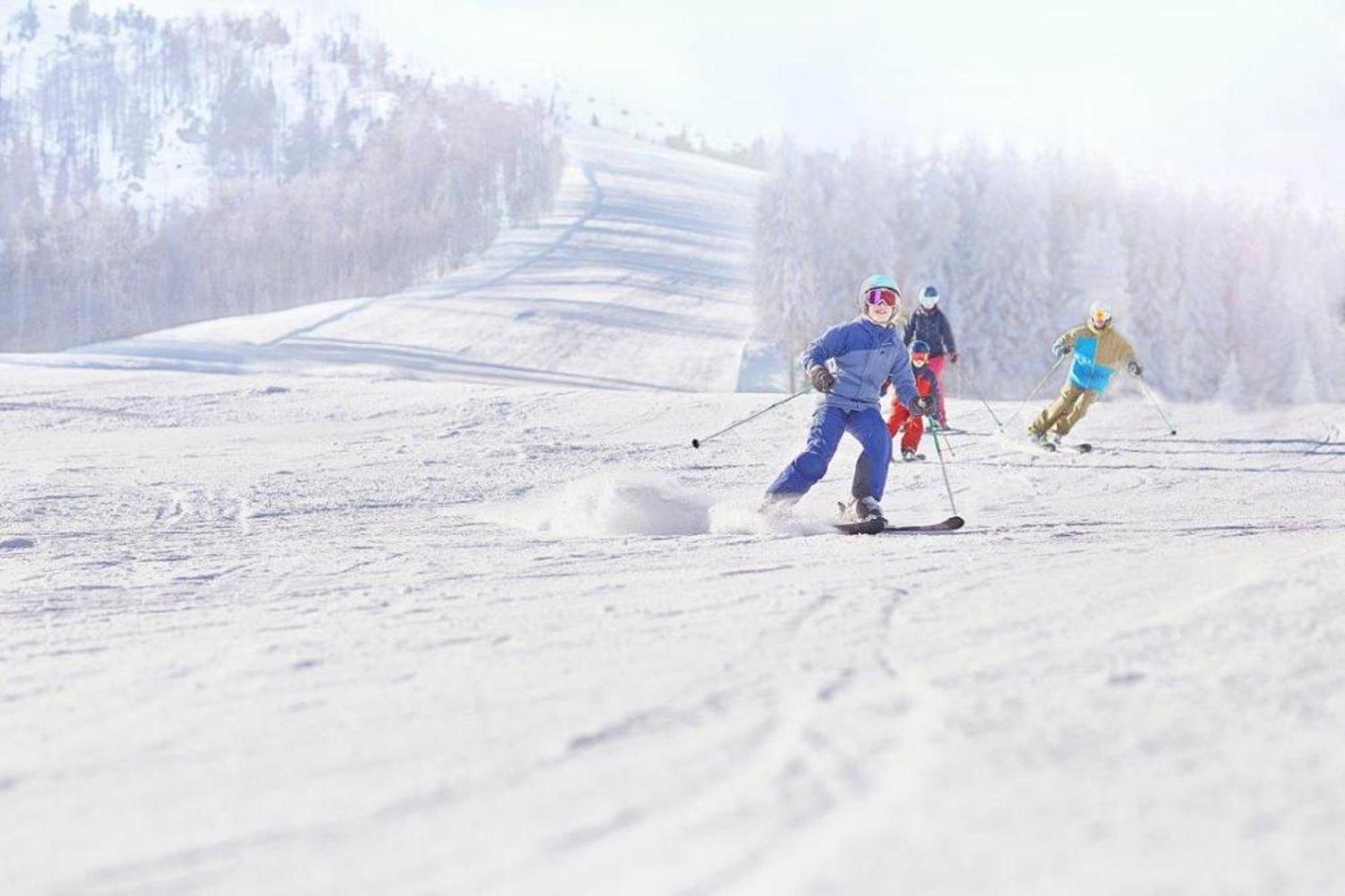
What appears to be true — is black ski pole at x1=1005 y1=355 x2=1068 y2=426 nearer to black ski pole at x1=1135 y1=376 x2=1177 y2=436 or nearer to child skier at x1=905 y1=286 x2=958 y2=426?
black ski pole at x1=1135 y1=376 x2=1177 y2=436

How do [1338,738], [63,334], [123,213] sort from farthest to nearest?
1. [123,213]
2. [63,334]
3. [1338,738]

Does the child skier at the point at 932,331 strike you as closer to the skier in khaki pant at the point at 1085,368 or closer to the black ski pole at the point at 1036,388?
the skier in khaki pant at the point at 1085,368

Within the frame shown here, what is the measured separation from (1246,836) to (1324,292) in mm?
46391

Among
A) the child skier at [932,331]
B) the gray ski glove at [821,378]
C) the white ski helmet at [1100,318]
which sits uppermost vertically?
the white ski helmet at [1100,318]

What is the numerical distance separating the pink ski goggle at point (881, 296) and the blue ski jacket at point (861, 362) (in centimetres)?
11

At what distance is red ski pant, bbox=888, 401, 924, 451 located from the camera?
1091 centimetres

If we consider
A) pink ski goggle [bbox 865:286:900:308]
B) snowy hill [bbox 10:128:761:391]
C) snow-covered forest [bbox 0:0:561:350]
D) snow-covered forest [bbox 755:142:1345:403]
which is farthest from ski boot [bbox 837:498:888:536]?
snow-covered forest [bbox 0:0:561:350]

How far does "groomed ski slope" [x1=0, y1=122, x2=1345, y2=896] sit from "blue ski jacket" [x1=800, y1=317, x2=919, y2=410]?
69 cm

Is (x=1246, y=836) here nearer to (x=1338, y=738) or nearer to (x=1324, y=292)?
(x=1338, y=738)

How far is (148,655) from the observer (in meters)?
3.55

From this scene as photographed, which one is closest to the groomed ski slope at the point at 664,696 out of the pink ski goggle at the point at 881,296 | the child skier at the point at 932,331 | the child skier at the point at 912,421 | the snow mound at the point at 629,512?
the snow mound at the point at 629,512

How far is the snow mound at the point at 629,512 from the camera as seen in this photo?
6883mm

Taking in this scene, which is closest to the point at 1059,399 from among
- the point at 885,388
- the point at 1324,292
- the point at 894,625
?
the point at 885,388

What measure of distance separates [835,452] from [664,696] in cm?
446
